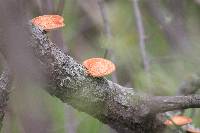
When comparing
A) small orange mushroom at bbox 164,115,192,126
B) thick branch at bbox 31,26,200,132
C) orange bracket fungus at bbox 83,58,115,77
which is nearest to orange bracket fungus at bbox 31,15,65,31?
thick branch at bbox 31,26,200,132

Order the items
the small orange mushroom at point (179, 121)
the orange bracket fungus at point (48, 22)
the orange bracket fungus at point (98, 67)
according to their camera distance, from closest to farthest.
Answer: the orange bracket fungus at point (48, 22) < the orange bracket fungus at point (98, 67) < the small orange mushroom at point (179, 121)

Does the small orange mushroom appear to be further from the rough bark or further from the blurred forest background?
the rough bark

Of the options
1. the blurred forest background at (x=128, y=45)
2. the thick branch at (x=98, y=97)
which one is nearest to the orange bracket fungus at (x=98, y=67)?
the thick branch at (x=98, y=97)

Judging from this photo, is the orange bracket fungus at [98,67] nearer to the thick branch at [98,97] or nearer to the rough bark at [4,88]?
the thick branch at [98,97]

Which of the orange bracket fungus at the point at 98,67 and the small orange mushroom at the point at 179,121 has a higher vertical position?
the small orange mushroom at the point at 179,121

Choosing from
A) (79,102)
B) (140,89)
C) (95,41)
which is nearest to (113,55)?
(140,89)

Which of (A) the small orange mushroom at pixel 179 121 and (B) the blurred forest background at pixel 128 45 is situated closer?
(A) the small orange mushroom at pixel 179 121
